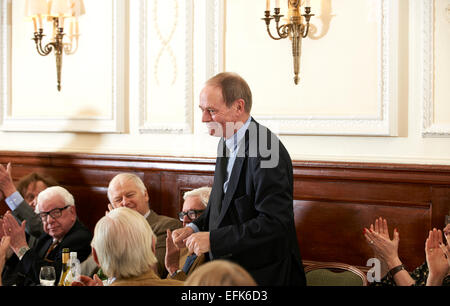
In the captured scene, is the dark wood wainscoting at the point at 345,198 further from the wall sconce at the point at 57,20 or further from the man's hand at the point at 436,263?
the wall sconce at the point at 57,20

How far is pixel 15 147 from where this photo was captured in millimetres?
5586

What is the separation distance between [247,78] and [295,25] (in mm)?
519

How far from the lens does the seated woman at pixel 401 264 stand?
2934 millimetres

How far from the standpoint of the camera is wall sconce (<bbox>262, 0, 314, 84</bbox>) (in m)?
3.99

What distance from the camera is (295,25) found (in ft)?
13.1

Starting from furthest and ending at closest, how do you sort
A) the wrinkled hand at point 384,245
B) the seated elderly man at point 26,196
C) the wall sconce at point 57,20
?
the wall sconce at point 57,20 < the seated elderly man at point 26,196 < the wrinkled hand at point 384,245

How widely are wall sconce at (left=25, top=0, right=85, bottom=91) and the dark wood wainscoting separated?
1.14m

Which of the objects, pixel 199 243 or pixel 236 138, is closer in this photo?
pixel 199 243

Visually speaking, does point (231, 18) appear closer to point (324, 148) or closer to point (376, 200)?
point (324, 148)

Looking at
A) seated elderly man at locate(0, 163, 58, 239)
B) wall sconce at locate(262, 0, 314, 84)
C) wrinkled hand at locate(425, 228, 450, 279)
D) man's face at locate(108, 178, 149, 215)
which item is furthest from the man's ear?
seated elderly man at locate(0, 163, 58, 239)

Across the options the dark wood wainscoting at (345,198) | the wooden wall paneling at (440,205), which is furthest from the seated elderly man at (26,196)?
the wooden wall paneling at (440,205)

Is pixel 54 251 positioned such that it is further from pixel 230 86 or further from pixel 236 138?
pixel 230 86

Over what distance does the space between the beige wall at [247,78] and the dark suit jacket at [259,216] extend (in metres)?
1.23

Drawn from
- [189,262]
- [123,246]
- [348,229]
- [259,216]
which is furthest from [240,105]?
[348,229]
